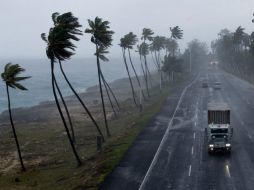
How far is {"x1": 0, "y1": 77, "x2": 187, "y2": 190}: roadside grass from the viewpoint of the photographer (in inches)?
1686

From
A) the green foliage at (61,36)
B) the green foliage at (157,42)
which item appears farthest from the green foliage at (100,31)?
the green foliage at (157,42)

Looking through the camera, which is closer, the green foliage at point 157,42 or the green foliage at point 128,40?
the green foliage at point 128,40

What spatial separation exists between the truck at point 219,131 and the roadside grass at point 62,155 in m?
10.2

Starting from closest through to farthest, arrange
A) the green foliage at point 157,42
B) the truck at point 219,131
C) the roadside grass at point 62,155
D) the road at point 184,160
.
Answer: the road at point 184,160
the roadside grass at point 62,155
the truck at point 219,131
the green foliage at point 157,42

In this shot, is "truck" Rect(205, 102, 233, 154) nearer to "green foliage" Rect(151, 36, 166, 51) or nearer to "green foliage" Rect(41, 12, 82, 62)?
"green foliage" Rect(41, 12, 82, 62)

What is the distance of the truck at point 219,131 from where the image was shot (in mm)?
46031

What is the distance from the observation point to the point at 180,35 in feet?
493

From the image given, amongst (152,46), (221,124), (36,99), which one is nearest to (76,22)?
(221,124)

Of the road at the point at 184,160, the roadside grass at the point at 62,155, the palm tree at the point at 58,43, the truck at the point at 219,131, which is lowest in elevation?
the roadside grass at the point at 62,155

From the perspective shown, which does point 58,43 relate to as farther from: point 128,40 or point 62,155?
point 128,40

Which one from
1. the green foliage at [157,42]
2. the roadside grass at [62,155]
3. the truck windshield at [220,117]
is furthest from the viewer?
the green foliage at [157,42]

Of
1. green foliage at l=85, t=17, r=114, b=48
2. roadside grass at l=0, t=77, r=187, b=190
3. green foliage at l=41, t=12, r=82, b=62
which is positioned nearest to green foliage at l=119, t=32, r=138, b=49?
roadside grass at l=0, t=77, r=187, b=190

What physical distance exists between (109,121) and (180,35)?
250ft

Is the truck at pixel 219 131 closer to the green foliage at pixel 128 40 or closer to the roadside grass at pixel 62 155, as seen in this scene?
the roadside grass at pixel 62 155
